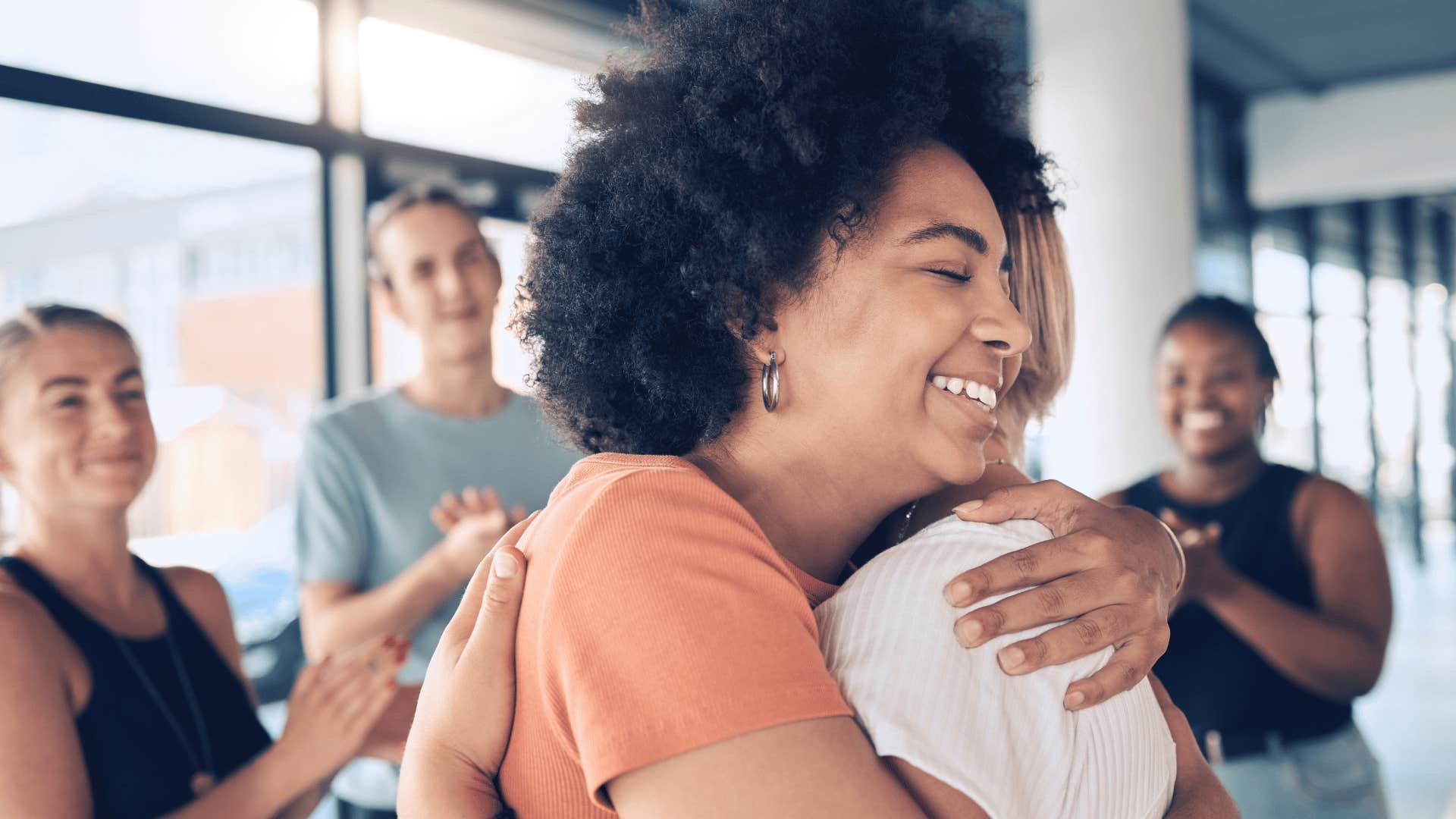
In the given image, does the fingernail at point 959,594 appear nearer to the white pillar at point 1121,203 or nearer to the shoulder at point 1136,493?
the shoulder at point 1136,493

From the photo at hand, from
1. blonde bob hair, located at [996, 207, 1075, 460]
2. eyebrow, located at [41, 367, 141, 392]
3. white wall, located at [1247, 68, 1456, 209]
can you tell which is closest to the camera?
blonde bob hair, located at [996, 207, 1075, 460]

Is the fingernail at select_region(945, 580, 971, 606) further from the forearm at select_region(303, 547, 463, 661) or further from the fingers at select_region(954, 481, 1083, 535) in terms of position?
the forearm at select_region(303, 547, 463, 661)

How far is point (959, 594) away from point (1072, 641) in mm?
110

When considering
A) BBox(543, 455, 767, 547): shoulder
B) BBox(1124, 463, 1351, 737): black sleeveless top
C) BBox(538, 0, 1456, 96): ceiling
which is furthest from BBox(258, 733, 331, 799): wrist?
BBox(538, 0, 1456, 96): ceiling

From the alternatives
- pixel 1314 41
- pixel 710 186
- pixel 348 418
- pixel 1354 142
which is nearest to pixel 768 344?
pixel 710 186

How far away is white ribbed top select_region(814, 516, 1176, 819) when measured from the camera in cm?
78

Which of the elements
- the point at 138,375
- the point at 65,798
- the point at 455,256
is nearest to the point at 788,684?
the point at 65,798

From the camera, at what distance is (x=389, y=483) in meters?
2.48

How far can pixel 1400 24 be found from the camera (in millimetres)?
6797

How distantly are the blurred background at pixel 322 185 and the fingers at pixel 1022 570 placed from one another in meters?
0.66

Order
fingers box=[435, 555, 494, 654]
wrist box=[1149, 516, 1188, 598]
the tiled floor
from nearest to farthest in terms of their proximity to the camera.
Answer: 1. fingers box=[435, 555, 494, 654]
2. wrist box=[1149, 516, 1188, 598]
3. the tiled floor

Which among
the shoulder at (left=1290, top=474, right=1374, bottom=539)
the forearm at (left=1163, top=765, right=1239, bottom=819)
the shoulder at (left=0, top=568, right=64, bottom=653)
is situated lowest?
the forearm at (left=1163, top=765, right=1239, bottom=819)

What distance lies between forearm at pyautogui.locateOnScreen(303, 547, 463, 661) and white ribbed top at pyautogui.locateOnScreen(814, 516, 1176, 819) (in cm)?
148

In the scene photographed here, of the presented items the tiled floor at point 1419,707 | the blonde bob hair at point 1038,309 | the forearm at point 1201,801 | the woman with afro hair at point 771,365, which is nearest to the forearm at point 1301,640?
the tiled floor at point 1419,707
